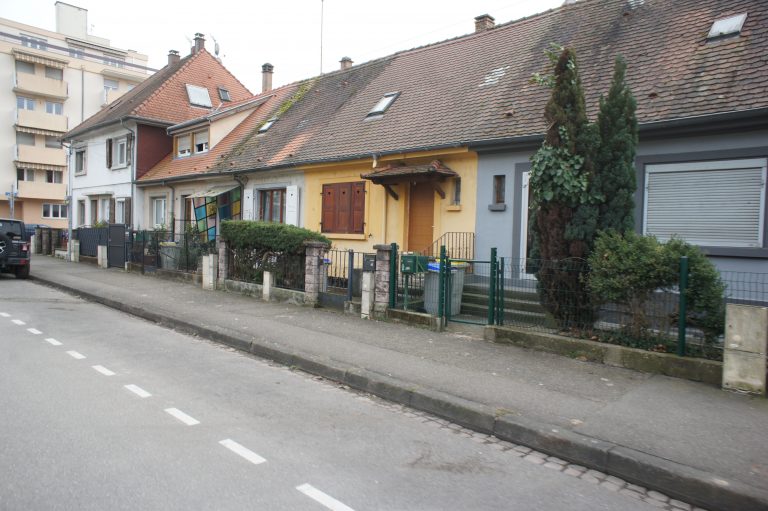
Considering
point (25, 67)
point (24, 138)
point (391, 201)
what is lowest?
point (391, 201)

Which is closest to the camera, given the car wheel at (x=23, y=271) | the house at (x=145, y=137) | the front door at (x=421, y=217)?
the front door at (x=421, y=217)

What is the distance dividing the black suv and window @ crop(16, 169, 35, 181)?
2877 cm

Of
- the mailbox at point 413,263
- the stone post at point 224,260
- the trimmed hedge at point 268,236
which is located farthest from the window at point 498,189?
the stone post at point 224,260

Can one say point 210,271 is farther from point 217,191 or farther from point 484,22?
point 484,22

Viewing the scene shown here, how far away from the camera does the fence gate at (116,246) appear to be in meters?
19.7

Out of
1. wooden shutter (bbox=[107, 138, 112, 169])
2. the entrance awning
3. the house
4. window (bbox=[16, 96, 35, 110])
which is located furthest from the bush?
window (bbox=[16, 96, 35, 110])

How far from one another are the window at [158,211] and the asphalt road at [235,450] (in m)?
17.6

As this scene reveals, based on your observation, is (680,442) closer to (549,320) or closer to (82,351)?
(549,320)

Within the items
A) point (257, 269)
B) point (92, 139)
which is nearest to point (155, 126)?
point (92, 139)

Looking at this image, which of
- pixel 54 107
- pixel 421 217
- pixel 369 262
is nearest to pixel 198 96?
pixel 421 217

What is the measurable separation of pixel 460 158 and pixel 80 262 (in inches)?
708

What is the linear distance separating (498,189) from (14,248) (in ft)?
48.8

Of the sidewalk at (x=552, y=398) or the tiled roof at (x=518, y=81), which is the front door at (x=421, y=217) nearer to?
the tiled roof at (x=518, y=81)

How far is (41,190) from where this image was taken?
136 feet
